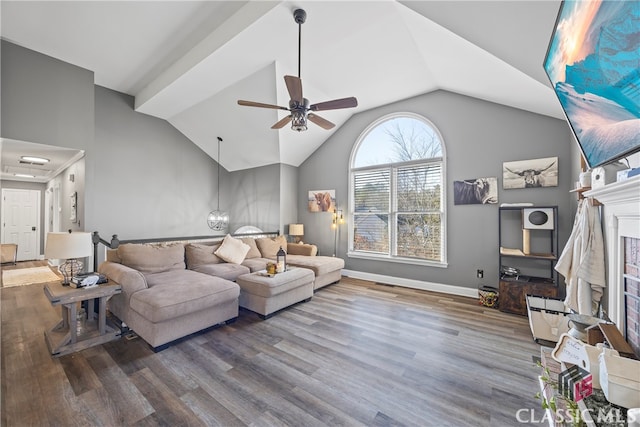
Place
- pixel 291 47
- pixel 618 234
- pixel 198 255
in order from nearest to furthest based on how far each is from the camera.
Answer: pixel 618 234, pixel 291 47, pixel 198 255

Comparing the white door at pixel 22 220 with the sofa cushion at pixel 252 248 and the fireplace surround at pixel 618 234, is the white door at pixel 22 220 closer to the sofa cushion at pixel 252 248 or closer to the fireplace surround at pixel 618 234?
the sofa cushion at pixel 252 248

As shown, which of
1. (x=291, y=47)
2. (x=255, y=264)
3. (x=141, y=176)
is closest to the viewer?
(x=291, y=47)

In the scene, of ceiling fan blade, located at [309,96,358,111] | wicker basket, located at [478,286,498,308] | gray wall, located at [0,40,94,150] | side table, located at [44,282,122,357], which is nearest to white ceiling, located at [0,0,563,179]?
gray wall, located at [0,40,94,150]

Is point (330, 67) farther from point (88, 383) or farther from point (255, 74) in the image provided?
point (88, 383)

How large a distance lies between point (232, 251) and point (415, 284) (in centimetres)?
339

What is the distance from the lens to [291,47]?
334 cm

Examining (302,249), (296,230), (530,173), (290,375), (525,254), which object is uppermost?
(530,173)

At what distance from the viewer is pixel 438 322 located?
3129mm

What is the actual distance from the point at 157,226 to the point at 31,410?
453 centimetres

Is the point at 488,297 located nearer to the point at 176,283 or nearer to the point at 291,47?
the point at 176,283

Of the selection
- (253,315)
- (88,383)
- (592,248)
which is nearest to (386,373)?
(253,315)

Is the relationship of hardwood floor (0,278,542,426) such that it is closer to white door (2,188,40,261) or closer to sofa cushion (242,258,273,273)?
sofa cushion (242,258,273,273)

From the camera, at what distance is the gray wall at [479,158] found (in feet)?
11.5

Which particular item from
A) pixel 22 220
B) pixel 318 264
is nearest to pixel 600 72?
pixel 318 264
